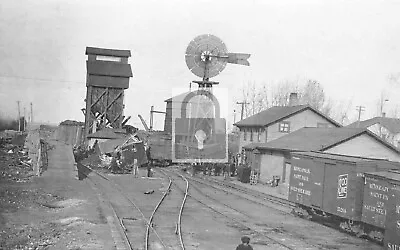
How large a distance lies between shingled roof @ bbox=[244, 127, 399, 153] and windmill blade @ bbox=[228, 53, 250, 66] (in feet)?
39.4

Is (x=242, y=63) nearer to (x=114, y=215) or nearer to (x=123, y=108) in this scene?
(x=123, y=108)

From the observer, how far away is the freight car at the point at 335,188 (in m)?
17.1

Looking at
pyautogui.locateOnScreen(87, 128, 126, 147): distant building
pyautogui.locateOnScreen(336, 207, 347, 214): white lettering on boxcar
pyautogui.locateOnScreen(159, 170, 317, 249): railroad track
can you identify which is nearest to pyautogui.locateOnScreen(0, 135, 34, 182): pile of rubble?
pyautogui.locateOnScreen(87, 128, 126, 147): distant building

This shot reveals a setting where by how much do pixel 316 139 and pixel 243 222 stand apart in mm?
15055

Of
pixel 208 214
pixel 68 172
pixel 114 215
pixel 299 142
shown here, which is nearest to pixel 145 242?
pixel 114 215

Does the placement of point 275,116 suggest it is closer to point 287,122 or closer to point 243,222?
point 287,122

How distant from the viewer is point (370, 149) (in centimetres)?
3100

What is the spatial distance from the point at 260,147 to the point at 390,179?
22.1 metres

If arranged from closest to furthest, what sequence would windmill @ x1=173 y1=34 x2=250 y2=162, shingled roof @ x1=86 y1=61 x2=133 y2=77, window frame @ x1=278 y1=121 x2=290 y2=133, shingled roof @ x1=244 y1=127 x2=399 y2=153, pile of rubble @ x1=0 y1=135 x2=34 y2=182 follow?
pile of rubble @ x1=0 y1=135 x2=34 y2=182, shingled roof @ x1=244 y1=127 x2=399 y2=153, windmill @ x1=173 y1=34 x2=250 y2=162, window frame @ x1=278 y1=121 x2=290 y2=133, shingled roof @ x1=86 y1=61 x2=133 y2=77

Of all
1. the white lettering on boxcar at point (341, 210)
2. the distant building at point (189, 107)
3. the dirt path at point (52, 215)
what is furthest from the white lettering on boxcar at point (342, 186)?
the distant building at point (189, 107)

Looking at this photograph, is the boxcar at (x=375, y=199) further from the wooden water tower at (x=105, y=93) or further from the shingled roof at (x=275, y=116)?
the wooden water tower at (x=105, y=93)

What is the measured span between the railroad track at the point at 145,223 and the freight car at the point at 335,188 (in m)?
5.47

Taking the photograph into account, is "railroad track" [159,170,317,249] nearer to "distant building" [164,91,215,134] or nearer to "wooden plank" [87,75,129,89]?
"distant building" [164,91,215,134]

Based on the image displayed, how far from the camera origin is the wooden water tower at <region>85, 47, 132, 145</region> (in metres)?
50.6
